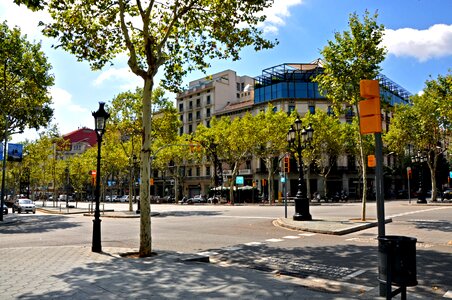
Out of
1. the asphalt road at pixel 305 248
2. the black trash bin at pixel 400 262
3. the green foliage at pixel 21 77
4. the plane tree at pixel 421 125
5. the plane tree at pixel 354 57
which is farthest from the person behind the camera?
the plane tree at pixel 421 125

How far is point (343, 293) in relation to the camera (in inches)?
230

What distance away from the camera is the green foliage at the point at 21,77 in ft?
75.3

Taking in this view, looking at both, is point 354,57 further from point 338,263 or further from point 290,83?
point 290,83

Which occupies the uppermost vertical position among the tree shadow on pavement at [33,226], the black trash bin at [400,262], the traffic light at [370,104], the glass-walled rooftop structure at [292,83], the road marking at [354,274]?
the glass-walled rooftop structure at [292,83]

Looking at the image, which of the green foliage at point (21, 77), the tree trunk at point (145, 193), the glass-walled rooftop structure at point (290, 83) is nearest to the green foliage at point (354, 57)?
the tree trunk at point (145, 193)

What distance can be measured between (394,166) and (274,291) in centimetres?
6899

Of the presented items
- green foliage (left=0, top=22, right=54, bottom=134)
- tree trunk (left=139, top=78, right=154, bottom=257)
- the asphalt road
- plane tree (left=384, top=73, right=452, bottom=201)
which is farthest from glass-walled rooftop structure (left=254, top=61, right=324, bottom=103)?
tree trunk (left=139, top=78, right=154, bottom=257)

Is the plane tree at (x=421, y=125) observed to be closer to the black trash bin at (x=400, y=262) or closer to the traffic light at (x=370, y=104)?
the traffic light at (x=370, y=104)

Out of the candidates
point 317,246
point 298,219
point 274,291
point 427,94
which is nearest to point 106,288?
point 274,291

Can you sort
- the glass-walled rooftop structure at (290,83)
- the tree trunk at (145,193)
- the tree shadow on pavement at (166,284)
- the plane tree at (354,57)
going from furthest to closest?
the glass-walled rooftop structure at (290,83), the plane tree at (354,57), the tree trunk at (145,193), the tree shadow on pavement at (166,284)

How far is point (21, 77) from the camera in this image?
80.4 ft

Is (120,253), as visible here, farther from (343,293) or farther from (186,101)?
(186,101)

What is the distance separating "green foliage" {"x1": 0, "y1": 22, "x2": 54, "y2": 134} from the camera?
22953mm

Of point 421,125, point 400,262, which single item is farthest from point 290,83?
point 400,262
